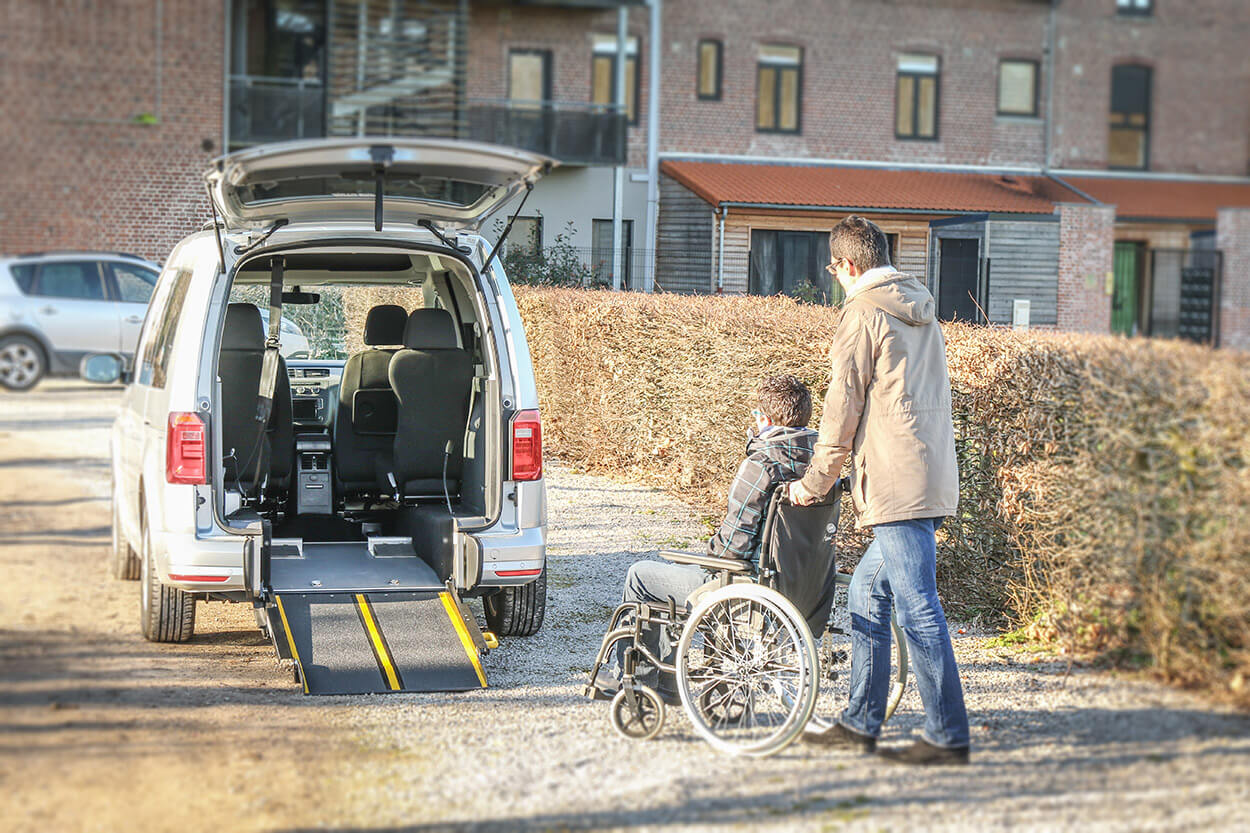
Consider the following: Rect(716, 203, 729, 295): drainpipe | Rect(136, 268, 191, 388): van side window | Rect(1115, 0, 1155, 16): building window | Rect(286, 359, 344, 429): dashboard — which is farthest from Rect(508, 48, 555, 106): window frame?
Rect(136, 268, 191, 388): van side window

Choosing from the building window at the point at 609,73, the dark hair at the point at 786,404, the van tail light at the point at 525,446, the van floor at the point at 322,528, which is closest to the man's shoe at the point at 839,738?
the dark hair at the point at 786,404

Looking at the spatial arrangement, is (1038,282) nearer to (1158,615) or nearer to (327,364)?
(327,364)

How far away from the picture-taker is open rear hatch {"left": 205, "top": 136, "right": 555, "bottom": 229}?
18.0 feet

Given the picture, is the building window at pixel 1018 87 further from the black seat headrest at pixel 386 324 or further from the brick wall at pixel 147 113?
the black seat headrest at pixel 386 324

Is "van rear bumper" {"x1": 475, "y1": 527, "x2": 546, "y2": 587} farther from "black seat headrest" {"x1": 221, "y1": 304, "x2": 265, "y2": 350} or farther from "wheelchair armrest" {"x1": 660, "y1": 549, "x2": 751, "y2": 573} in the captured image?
"black seat headrest" {"x1": 221, "y1": 304, "x2": 265, "y2": 350}

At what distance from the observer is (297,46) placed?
2802 centimetres

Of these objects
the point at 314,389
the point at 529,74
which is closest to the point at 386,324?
the point at 314,389

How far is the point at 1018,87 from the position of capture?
3447 cm

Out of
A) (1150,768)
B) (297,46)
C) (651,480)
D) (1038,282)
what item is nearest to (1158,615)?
(1150,768)

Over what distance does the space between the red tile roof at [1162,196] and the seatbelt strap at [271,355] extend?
28.9 metres

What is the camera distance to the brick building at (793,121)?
26516mm

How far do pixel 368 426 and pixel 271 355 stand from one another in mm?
1054

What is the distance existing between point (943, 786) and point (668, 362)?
7.09 meters

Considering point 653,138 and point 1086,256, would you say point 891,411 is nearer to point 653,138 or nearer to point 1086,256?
point 653,138
